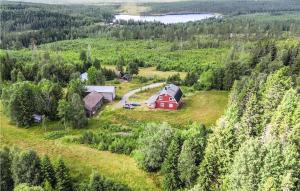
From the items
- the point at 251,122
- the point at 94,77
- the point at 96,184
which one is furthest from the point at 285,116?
the point at 94,77

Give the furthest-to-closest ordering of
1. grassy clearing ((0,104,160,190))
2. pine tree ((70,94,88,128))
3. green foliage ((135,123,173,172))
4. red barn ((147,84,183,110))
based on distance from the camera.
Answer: red barn ((147,84,183,110))
pine tree ((70,94,88,128))
green foliage ((135,123,173,172))
grassy clearing ((0,104,160,190))

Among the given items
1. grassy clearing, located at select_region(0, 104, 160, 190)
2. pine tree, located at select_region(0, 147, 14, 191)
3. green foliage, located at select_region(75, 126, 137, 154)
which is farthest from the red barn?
pine tree, located at select_region(0, 147, 14, 191)

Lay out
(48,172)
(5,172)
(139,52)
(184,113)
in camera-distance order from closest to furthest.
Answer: (5,172) → (48,172) → (184,113) → (139,52)

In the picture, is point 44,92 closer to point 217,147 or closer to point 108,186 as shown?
point 108,186

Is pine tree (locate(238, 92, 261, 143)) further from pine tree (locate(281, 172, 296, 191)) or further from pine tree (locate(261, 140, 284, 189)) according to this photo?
pine tree (locate(281, 172, 296, 191))

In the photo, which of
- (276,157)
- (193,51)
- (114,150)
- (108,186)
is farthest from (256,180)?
(193,51)

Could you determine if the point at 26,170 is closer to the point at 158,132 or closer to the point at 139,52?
the point at 158,132
